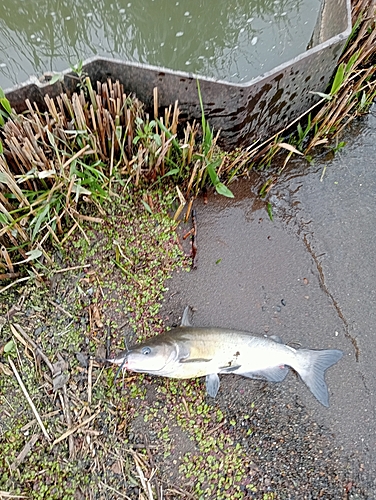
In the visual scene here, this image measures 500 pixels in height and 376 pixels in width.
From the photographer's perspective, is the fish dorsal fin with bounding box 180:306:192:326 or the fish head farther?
the fish dorsal fin with bounding box 180:306:192:326

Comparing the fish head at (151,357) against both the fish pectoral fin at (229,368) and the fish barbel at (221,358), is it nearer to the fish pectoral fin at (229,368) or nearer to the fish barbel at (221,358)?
the fish barbel at (221,358)

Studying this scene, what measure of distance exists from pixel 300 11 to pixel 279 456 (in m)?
3.93

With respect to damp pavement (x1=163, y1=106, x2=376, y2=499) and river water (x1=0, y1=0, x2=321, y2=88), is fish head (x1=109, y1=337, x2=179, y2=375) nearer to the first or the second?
damp pavement (x1=163, y1=106, x2=376, y2=499)

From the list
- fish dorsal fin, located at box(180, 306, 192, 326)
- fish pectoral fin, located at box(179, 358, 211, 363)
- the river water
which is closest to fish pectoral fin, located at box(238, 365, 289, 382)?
fish pectoral fin, located at box(179, 358, 211, 363)

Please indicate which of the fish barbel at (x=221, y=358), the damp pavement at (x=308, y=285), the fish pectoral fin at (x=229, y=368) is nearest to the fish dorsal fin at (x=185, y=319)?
the fish barbel at (x=221, y=358)

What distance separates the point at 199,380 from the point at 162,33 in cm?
313

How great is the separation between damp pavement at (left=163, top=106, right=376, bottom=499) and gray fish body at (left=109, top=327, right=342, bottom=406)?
159 mm

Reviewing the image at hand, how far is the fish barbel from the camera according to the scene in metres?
2.35

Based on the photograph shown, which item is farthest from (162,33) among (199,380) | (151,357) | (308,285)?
(199,380)

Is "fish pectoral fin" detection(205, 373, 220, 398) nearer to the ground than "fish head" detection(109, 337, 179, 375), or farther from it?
nearer to the ground

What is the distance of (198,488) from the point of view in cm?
251

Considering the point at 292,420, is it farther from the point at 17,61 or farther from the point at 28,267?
the point at 17,61

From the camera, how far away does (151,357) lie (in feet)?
7.64

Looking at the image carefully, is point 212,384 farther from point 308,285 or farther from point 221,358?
point 308,285
